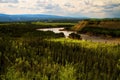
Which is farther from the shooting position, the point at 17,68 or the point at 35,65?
the point at 35,65

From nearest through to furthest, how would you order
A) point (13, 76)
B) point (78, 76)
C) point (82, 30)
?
point (13, 76), point (78, 76), point (82, 30)

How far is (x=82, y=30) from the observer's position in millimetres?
128625

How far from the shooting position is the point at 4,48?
159ft

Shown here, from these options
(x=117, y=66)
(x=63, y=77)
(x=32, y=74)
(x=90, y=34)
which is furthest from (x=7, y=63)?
(x=90, y=34)

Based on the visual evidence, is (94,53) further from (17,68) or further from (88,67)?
(17,68)

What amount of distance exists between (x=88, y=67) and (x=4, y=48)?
18.3 metres

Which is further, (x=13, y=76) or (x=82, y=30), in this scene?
(x=82, y=30)

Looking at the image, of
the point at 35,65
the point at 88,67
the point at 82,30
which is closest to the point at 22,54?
the point at 35,65

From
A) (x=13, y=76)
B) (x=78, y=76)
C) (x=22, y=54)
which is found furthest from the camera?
(x=22, y=54)

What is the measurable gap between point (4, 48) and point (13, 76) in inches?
773

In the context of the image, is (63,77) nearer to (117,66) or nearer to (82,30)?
(117,66)

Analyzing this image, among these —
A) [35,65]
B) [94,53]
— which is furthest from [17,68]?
[94,53]

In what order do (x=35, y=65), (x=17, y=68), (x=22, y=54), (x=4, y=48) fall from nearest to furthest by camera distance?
1. (x=17, y=68)
2. (x=35, y=65)
3. (x=22, y=54)
4. (x=4, y=48)

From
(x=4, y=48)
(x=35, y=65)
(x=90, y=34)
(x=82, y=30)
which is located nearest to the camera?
(x=35, y=65)
